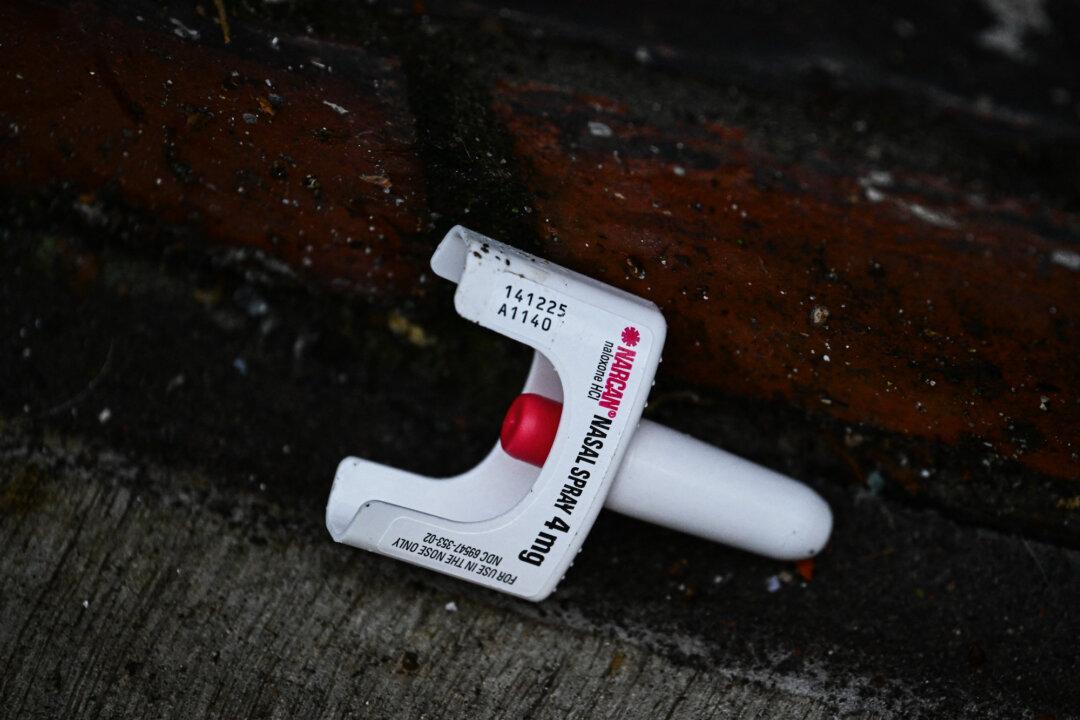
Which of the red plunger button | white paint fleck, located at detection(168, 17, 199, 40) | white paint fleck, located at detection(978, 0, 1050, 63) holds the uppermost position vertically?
white paint fleck, located at detection(978, 0, 1050, 63)

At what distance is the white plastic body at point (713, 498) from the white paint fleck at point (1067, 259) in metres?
0.46

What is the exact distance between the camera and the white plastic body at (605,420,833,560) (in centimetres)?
101

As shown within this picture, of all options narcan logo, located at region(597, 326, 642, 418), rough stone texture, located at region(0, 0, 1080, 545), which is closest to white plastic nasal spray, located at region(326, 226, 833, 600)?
narcan logo, located at region(597, 326, 642, 418)

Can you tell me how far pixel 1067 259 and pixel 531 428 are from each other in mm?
771

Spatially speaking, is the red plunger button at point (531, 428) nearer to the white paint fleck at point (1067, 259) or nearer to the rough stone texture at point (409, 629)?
the rough stone texture at point (409, 629)

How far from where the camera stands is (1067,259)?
1059 millimetres

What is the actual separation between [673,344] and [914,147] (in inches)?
19.7

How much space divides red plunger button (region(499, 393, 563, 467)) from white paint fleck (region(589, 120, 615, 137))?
357 millimetres

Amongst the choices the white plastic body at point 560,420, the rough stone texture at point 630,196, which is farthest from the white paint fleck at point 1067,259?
the white plastic body at point 560,420

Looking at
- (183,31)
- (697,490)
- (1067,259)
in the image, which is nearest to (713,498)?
(697,490)

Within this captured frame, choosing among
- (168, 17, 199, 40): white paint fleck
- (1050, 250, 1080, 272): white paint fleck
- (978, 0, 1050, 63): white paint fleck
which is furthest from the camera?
(978, 0, 1050, 63): white paint fleck

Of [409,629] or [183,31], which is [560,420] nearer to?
[409,629]

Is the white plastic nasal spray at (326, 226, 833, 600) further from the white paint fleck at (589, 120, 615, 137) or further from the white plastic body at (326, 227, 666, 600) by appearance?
the white paint fleck at (589, 120, 615, 137)

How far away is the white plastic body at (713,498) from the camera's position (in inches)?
39.7
